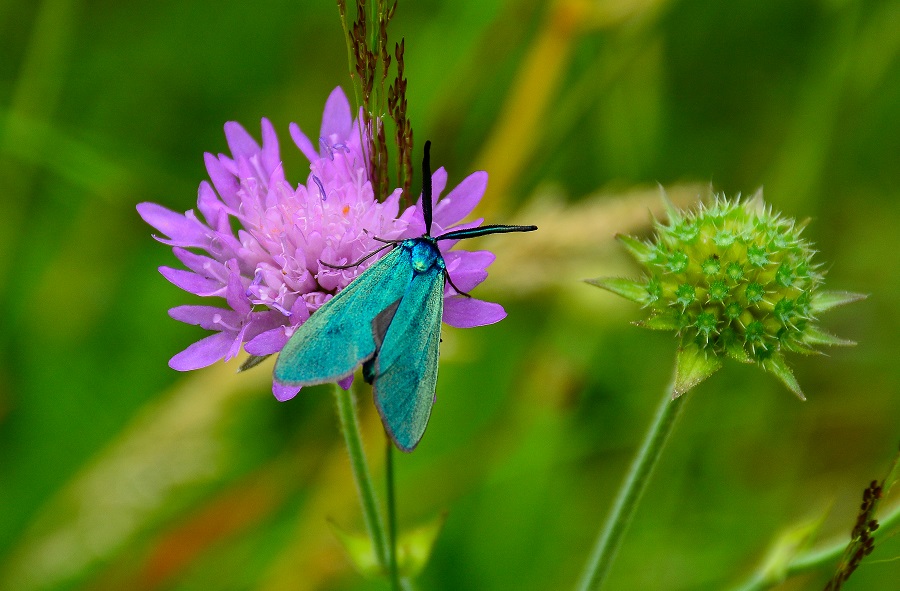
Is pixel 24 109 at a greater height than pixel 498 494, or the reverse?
pixel 24 109

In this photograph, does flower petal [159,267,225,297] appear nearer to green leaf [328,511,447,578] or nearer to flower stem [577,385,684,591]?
green leaf [328,511,447,578]

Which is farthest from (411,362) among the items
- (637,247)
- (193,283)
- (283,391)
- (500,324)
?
(500,324)

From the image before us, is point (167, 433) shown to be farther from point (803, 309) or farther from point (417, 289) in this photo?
point (803, 309)

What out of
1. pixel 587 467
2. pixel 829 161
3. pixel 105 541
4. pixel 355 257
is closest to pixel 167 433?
pixel 105 541

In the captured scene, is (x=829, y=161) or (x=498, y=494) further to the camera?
(x=829, y=161)

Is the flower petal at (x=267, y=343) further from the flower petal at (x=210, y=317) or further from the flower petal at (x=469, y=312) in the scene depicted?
the flower petal at (x=469, y=312)

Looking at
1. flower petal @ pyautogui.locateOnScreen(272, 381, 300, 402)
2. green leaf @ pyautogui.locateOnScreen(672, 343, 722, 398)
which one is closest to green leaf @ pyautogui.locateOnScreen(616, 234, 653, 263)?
green leaf @ pyautogui.locateOnScreen(672, 343, 722, 398)

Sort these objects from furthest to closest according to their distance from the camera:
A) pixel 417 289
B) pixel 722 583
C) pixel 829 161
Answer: pixel 829 161
pixel 722 583
pixel 417 289
